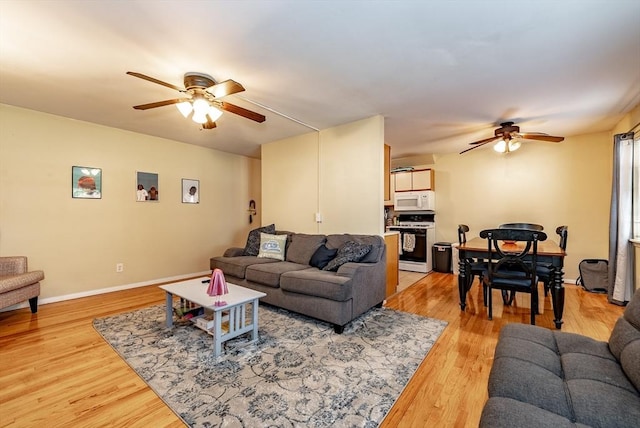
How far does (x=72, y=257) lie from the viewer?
3781 millimetres

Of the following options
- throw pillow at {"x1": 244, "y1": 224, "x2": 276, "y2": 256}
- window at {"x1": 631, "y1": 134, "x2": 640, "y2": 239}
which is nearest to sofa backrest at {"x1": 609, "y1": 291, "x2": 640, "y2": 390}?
window at {"x1": 631, "y1": 134, "x2": 640, "y2": 239}

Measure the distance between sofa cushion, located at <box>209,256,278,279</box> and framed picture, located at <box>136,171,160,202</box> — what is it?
1.61 meters

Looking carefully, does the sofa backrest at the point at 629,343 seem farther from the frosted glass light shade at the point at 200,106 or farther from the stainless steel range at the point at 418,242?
the stainless steel range at the point at 418,242

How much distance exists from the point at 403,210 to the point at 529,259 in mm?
3069

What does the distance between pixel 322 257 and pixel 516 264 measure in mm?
2105

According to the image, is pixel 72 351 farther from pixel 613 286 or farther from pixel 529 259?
pixel 613 286

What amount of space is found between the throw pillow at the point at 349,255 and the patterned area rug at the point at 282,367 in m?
0.62

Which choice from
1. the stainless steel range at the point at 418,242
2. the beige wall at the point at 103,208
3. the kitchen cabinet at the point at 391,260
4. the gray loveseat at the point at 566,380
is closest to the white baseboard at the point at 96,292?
the beige wall at the point at 103,208

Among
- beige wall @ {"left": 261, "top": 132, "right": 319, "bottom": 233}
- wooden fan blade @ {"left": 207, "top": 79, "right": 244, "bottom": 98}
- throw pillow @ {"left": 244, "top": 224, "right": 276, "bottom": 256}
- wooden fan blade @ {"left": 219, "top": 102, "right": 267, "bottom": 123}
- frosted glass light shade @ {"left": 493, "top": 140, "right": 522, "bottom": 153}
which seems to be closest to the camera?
wooden fan blade @ {"left": 207, "top": 79, "right": 244, "bottom": 98}

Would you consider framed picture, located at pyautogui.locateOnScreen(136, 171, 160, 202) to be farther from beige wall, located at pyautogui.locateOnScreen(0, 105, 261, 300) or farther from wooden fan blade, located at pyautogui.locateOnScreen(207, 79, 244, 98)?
wooden fan blade, located at pyautogui.locateOnScreen(207, 79, 244, 98)

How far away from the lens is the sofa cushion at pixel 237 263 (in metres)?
3.59

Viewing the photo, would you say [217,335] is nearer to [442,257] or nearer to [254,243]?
[254,243]

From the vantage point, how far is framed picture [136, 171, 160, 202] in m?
4.40

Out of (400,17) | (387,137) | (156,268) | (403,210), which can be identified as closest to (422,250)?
(403,210)
